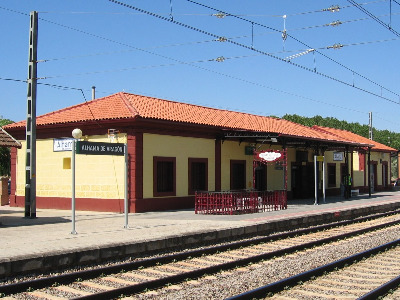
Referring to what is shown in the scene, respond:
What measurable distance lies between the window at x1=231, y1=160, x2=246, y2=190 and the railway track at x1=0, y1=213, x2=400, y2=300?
Result: 10.6 m

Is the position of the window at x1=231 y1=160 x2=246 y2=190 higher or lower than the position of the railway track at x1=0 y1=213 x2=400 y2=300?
higher

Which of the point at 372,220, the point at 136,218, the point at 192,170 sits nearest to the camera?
the point at 136,218

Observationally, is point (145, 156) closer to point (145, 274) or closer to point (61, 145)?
point (61, 145)

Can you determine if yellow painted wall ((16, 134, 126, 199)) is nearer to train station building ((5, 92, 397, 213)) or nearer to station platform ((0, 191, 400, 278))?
train station building ((5, 92, 397, 213))

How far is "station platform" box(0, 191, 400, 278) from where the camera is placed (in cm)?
949

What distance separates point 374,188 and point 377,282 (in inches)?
1427

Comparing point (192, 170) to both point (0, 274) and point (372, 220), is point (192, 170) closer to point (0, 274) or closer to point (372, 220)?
point (372, 220)

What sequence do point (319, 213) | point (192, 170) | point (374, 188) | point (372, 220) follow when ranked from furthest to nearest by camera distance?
point (374, 188), point (192, 170), point (372, 220), point (319, 213)

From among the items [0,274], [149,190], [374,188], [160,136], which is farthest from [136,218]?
[374,188]

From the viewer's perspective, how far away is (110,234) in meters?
12.6

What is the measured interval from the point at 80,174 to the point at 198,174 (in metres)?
5.03

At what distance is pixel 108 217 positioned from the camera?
17891 mm

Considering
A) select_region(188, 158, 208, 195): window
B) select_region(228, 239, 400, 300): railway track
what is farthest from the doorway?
select_region(228, 239, 400, 300): railway track

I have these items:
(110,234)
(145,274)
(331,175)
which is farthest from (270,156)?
(331,175)
